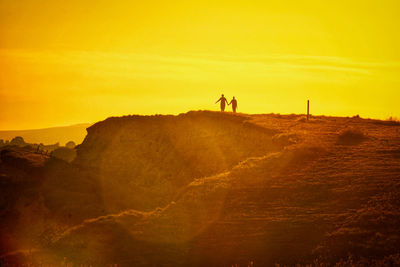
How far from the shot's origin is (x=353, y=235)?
74.5 ft

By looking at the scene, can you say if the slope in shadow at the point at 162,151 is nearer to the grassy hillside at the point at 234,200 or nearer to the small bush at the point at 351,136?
the grassy hillside at the point at 234,200

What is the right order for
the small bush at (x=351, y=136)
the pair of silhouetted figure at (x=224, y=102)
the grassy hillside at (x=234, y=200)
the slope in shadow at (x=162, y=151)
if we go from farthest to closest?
the pair of silhouetted figure at (x=224, y=102), the slope in shadow at (x=162, y=151), the small bush at (x=351, y=136), the grassy hillside at (x=234, y=200)

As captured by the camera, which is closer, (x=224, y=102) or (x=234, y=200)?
(x=234, y=200)

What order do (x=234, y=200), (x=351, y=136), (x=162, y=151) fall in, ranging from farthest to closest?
(x=162, y=151), (x=351, y=136), (x=234, y=200)

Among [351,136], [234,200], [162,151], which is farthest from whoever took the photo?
[162,151]

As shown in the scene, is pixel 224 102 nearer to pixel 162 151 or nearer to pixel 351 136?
pixel 162 151

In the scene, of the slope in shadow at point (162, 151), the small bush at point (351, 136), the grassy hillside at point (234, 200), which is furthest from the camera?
the slope in shadow at point (162, 151)

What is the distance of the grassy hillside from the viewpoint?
76.0 feet

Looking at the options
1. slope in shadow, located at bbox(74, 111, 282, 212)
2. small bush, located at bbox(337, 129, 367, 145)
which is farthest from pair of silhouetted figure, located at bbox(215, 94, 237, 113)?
small bush, located at bbox(337, 129, 367, 145)

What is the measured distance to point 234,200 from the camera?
29.4 meters

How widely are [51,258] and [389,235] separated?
Result: 1540 cm

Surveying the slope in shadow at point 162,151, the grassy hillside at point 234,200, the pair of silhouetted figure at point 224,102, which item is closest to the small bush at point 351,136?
the grassy hillside at point 234,200

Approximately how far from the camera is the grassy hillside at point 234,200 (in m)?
23.2

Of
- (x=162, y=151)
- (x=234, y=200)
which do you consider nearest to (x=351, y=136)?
(x=234, y=200)
